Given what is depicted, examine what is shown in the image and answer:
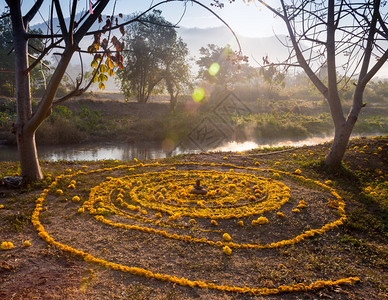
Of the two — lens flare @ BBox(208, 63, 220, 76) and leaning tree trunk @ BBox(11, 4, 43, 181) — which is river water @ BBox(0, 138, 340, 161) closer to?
leaning tree trunk @ BBox(11, 4, 43, 181)

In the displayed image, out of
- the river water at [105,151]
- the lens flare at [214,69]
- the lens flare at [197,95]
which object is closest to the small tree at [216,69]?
the lens flare at [214,69]

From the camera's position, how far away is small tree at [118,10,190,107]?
85.7 feet

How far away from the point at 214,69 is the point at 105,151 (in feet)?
87.1

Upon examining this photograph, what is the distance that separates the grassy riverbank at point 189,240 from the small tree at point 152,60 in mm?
20012

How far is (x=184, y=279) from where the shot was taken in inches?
138

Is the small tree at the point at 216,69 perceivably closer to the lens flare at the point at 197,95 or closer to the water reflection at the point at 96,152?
the lens flare at the point at 197,95

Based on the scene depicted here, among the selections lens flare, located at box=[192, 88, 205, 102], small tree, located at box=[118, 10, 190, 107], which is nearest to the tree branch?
small tree, located at box=[118, 10, 190, 107]

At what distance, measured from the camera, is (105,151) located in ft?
53.0

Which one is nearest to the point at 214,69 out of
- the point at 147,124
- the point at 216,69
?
the point at 216,69

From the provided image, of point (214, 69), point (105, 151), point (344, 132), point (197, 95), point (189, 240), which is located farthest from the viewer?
point (214, 69)

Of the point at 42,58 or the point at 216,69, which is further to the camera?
the point at 216,69

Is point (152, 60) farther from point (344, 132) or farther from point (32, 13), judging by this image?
point (344, 132)

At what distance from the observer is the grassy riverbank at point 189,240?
11.2ft

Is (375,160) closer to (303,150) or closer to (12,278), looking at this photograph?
(303,150)
